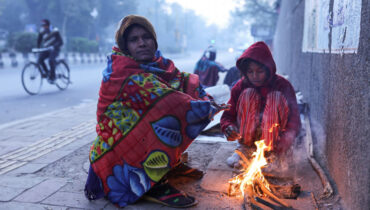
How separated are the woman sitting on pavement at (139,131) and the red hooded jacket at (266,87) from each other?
2.56 feet

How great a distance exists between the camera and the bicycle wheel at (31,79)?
29.1ft

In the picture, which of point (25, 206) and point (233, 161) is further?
point (233, 161)

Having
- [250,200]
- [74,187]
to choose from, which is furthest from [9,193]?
[250,200]

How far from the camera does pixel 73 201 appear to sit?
8.79ft

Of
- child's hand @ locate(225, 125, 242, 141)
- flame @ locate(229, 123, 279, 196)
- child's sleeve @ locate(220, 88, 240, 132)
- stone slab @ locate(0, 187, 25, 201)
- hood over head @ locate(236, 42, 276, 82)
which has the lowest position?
stone slab @ locate(0, 187, 25, 201)

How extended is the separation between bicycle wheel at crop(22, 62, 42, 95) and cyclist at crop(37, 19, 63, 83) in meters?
0.34

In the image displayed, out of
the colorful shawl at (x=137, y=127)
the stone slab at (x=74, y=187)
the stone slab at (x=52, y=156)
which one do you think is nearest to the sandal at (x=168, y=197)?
the colorful shawl at (x=137, y=127)

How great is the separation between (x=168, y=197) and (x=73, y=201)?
0.78 meters

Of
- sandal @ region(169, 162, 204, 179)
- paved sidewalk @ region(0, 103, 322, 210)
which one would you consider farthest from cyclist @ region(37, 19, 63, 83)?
sandal @ region(169, 162, 204, 179)

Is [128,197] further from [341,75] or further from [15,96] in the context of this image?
[15,96]

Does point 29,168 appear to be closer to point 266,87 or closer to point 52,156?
point 52,156

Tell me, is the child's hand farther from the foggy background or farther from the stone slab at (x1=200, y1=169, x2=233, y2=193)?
the foggy background

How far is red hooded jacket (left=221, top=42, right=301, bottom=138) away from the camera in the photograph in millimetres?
3154

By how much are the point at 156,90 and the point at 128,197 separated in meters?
0.86
